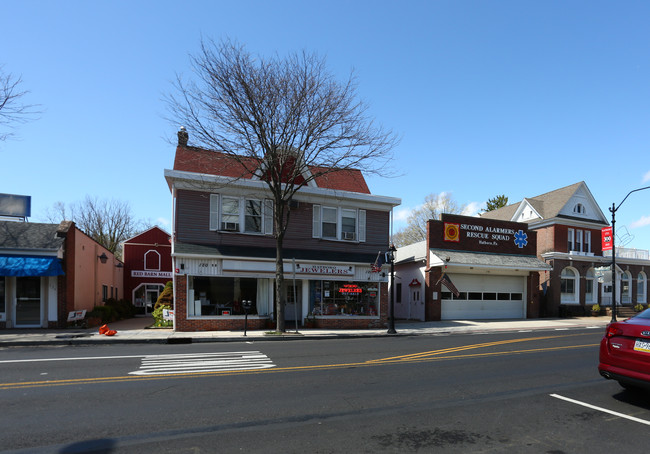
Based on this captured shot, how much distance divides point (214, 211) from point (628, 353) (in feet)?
51.8

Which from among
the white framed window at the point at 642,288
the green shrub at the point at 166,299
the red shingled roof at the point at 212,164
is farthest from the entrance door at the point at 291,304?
the white framed window at the point at 642,288

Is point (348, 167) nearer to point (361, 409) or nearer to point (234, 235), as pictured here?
point (234, 235)

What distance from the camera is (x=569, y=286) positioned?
2989 centimetres

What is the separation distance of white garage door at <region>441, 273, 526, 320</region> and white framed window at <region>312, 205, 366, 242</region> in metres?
7.55

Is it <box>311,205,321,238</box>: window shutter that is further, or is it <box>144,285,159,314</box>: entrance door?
<box>144,285,159,314</box>: entrance door

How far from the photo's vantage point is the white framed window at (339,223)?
20375 millimetres

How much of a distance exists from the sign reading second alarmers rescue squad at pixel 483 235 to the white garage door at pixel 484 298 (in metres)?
1.85

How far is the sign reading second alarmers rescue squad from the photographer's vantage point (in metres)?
25.5

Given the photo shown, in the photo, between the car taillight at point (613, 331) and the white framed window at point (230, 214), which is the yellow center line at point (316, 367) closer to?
the car taillight at point (613, 331)

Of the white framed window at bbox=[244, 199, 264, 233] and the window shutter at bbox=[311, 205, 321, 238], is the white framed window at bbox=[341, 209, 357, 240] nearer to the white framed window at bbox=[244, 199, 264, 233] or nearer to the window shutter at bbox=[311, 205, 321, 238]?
the window shutter at bbox=[311, 205, 321, 238]

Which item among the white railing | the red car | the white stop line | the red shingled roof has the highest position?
the red shingled roof

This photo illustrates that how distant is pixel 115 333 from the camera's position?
1555cm

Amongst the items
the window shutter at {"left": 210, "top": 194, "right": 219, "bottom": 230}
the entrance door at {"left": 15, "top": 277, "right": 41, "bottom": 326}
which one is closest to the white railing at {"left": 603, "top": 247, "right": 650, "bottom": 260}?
the window shutter at {"left": 210, "top": 194, "right": 219, "bottom": 230}

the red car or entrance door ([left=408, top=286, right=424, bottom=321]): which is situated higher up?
the red car
